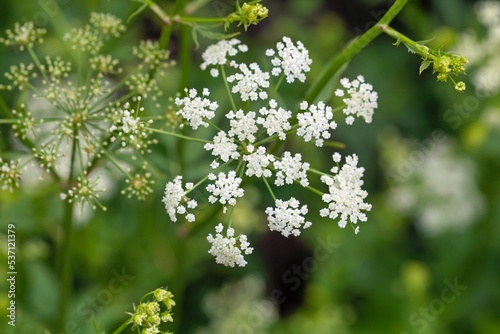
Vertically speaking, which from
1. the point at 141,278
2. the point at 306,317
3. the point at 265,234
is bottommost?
the point at 306,317

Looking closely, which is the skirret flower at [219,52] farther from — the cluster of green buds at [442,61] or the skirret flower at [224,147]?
the cluster of green buds at [442,61]

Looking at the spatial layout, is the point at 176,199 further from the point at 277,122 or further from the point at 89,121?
the point at 89,121

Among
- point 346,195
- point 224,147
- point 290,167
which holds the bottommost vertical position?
point 346,195

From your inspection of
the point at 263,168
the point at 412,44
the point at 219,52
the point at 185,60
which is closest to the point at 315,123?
the point at 263,168

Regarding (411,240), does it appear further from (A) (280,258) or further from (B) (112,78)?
(B) (112,78)

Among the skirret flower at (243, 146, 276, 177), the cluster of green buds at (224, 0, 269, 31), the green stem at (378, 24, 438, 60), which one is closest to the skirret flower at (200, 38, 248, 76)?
the cluster of green buds at (224, 0, 269, 31)

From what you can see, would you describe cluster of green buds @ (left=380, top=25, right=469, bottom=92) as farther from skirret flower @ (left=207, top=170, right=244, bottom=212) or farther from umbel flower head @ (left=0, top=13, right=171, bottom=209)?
umbel flower head @ (left=0, top=13, right=171, bottom=209)

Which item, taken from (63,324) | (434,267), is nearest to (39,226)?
(63,324)
